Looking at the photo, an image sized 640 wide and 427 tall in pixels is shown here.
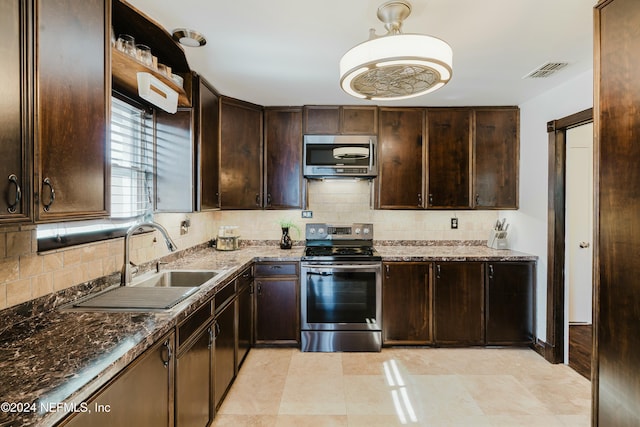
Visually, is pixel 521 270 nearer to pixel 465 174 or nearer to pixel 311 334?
pixel 465 174

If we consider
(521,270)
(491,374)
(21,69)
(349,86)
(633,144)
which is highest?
(349,86)

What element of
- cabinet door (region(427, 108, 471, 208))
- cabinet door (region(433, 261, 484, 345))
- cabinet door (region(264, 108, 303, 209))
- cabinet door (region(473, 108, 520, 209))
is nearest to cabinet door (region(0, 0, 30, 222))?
cabinet door (region(264, 108, 303, 209))

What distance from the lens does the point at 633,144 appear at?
1.25 metres

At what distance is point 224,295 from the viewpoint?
2.21m

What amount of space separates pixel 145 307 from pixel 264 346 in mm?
1825

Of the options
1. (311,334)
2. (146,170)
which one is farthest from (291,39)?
(311,334)

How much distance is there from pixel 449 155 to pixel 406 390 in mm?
2300

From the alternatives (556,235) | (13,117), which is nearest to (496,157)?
(556,235)

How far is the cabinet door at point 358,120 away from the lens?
339cm

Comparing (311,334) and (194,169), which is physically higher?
(194,169)

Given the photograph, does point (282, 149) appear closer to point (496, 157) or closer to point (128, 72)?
point (128, 72)

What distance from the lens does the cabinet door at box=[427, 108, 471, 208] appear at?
134 inches

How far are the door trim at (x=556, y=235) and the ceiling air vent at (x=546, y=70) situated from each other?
1.53ft

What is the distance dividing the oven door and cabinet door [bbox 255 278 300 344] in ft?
0.30
